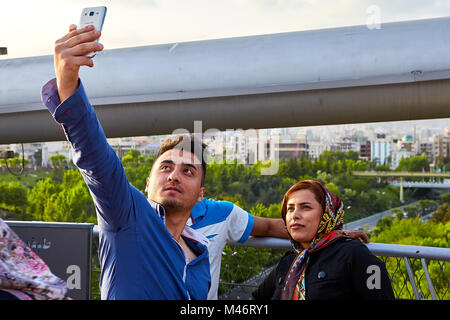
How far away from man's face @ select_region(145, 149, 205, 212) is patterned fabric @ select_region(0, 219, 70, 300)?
580 mm

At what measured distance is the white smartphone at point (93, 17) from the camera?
1157 millimetres

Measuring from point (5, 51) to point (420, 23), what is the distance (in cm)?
187

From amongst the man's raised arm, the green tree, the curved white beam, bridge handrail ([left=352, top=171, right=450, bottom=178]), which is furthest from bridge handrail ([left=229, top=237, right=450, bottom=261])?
the green tree

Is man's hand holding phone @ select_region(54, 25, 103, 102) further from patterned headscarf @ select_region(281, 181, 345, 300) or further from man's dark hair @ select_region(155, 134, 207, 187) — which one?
patterned headscarf @ select_region(281, 181, 345, 300)

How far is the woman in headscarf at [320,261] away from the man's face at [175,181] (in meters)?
0.49

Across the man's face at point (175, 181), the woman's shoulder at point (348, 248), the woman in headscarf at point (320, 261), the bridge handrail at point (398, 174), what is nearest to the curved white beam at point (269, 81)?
the woman in headscarf at point (320, 261)

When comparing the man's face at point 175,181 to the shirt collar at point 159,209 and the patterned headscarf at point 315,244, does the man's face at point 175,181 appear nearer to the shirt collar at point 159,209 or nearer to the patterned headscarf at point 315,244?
the shirt collar at point 159,209

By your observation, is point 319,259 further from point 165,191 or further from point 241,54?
point 241,54

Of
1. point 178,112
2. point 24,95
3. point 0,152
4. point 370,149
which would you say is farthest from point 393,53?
point 370,149

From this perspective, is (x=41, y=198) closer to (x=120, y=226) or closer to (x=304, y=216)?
(x=304, y=216)

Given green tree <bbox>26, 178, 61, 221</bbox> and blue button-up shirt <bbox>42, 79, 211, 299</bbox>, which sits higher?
blue button-up shirt <bbox>42, 79, 211, 299</bbox>

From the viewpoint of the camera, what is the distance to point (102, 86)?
261 centimetres

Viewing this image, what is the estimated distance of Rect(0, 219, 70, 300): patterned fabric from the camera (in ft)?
2.87

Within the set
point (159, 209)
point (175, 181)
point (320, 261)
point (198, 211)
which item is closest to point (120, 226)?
point (159, 209)
